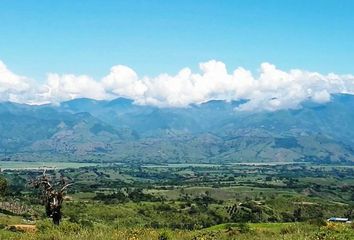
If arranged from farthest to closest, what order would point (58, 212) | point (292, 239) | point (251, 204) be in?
1. point (251, 204)
2. point (58, 212)
3. point (292, 239)

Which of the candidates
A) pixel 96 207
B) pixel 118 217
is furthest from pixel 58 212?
pixel 96 207

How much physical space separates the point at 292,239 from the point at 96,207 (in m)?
130

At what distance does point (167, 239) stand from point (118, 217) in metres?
113

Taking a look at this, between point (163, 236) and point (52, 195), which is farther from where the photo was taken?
point (52, 195)

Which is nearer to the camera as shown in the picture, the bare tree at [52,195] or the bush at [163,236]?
the bush at [163,236]

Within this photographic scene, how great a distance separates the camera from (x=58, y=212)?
152 ft

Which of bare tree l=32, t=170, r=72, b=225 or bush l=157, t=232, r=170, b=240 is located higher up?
bare tree l=32, t=170, r=72, b=225

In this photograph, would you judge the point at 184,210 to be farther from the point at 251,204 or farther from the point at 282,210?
the point at 282,210

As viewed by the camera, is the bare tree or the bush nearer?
the bush

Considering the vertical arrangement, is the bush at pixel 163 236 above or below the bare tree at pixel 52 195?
below

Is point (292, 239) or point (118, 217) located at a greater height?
point (292, 239)

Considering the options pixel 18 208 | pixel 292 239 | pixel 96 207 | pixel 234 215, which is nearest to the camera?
pixel 292 239

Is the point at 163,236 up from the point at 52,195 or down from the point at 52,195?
down

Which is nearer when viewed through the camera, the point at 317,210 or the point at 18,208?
the point at 18,208
